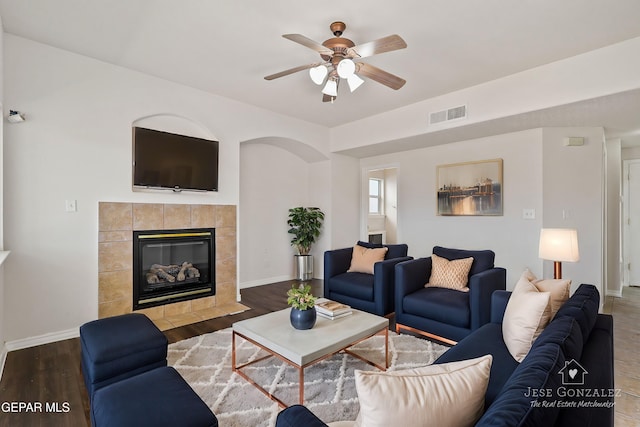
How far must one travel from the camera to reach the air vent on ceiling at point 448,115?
3.95m

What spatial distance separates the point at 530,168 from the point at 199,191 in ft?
14.2

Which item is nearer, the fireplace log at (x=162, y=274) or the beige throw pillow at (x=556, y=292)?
the beige throw pillow at (x=556, y=292)

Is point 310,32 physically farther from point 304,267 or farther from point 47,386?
point 304,267

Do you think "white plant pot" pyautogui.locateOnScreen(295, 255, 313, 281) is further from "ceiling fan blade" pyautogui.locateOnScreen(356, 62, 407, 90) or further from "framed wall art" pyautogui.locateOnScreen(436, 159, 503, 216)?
"ceiling fan blade" pyautogui.locateOnScreen(356, 62, 407, 90)

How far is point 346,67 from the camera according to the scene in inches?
96.2

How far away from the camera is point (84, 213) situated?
3213mm

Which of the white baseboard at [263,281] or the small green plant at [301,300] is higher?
the small green plant at [301,300]

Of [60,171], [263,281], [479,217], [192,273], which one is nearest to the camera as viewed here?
[60,171]

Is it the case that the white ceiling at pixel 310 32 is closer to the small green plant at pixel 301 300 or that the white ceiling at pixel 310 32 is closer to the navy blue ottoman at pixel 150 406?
the small green plant at pixel 301 300

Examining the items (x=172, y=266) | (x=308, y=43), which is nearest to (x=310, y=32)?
(x=308, y=43)

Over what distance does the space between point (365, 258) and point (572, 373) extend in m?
2.96

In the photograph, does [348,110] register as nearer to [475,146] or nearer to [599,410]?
[475,146]

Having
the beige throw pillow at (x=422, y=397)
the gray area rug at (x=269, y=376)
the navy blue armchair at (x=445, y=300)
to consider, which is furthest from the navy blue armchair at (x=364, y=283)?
the beige throw pillow at (x=422, y=397)

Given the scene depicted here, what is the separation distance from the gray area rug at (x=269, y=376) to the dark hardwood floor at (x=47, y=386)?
0.56 m
